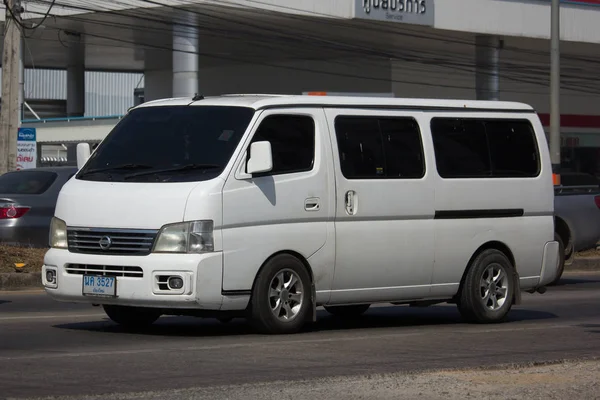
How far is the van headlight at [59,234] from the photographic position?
35.3ft

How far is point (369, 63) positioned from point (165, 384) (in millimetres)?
44311

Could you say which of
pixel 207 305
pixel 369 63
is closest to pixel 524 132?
pixel 207 305

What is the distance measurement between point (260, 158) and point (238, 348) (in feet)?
5.51

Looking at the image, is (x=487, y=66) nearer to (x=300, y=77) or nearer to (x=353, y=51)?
(x=353, y=51)

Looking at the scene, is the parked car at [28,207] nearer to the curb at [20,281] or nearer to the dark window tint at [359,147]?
the curb at [20,281]

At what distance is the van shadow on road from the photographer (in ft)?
36.7

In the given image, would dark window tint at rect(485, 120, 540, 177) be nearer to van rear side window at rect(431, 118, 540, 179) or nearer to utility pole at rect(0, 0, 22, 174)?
van rear side window at rect(431, 118, 540, 179)

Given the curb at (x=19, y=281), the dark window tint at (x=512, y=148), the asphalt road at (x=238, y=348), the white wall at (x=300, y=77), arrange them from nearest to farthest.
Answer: the asphalt road at (x=238, y=348), the dark window tint at (x=512, y=148), the curb at (x=19, y=281), the white wall at (x=300, y=77)

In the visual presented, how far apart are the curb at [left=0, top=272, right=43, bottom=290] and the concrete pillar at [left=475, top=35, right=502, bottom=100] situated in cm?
3269

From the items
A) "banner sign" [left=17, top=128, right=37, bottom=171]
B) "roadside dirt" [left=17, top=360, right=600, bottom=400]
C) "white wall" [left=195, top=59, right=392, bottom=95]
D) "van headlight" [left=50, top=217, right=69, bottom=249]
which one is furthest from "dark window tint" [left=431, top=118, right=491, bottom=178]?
"white wall" [left=195, top=59, right=392, bottom=95]

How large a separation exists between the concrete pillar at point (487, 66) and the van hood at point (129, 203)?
37.8m

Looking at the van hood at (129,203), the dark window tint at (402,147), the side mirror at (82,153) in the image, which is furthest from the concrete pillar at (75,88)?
the van hood at (129,203)

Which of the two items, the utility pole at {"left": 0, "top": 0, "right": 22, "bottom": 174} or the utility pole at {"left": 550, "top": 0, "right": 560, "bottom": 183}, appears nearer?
the utility pole at {"left": 0, "top": 0, "right": 22, "bottom": 174}

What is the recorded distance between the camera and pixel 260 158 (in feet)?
34.2
